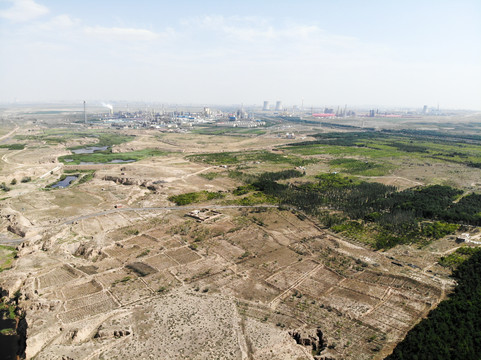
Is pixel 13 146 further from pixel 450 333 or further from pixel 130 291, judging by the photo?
pixel 450 333

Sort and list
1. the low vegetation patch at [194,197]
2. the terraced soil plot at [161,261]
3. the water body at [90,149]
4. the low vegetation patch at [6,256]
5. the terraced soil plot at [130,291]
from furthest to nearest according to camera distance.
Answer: the water body at [90,149], the low vegetation patch at [194,197], the terraced soil plot at [161,261], the low vegetation patch at [6,256], the terraced soil plot at [130,291]

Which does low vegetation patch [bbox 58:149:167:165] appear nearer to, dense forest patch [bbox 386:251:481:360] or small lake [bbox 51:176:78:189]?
small lake [bbox 51:176:78:189]

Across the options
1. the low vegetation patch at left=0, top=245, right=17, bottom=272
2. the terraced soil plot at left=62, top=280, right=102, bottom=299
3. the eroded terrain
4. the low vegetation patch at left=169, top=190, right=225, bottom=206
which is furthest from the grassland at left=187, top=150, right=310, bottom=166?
the terraced soil plot at left=62, top=280, right=102, bottom=299

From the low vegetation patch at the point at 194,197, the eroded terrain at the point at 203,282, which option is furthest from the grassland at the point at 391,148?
the eroded terrain at the point at 203,282

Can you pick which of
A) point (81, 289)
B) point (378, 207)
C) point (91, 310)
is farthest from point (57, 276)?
point (378, 207)

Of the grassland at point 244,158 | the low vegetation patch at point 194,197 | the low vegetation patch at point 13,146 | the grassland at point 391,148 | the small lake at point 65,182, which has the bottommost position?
the small lake at point 65,182

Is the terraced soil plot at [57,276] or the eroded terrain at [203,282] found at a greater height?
the eroded terrain at [203,282]

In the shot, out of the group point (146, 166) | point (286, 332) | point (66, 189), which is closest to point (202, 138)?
point (146, 166)

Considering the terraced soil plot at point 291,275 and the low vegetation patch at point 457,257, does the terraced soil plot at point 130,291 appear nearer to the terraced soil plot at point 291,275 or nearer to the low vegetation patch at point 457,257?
the terraced soil plot at point 291,275
